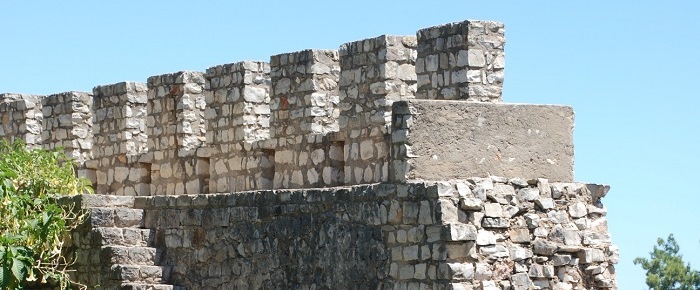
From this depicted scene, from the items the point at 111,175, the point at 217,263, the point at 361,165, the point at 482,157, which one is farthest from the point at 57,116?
the point at 482,157

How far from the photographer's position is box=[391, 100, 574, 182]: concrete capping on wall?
12406 millimetres

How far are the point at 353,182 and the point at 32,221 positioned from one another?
3.21 metres

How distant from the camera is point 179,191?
16141mm

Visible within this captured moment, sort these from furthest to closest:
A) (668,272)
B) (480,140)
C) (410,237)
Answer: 1. (668,272)
2. (480,140)
3. (410,237)

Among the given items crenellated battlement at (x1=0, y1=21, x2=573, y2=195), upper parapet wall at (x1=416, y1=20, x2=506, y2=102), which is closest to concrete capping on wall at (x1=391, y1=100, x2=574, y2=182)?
crenellated battlement at (x1=0, y1=21, x2=573, y2=195)

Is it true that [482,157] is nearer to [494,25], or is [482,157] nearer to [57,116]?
[494,25]

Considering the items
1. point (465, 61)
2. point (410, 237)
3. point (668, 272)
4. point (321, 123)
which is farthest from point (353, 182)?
point (668, 272)

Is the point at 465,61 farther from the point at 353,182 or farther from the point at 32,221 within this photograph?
the point at 32,221

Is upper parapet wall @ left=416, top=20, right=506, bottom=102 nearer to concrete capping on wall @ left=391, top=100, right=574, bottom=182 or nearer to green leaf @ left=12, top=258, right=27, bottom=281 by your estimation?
concrete capping on wall @ left=391, top=100, right=574, bottom=182

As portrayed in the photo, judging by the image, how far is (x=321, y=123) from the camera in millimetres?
14500

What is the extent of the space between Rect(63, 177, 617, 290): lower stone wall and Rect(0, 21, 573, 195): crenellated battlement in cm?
27

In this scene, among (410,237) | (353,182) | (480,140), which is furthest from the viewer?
(353,182)

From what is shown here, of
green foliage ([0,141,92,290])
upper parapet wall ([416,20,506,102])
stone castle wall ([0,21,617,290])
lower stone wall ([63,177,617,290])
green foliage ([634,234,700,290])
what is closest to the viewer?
lower stone wall ([63,177,617,290])

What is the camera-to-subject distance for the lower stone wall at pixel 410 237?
12.1m
